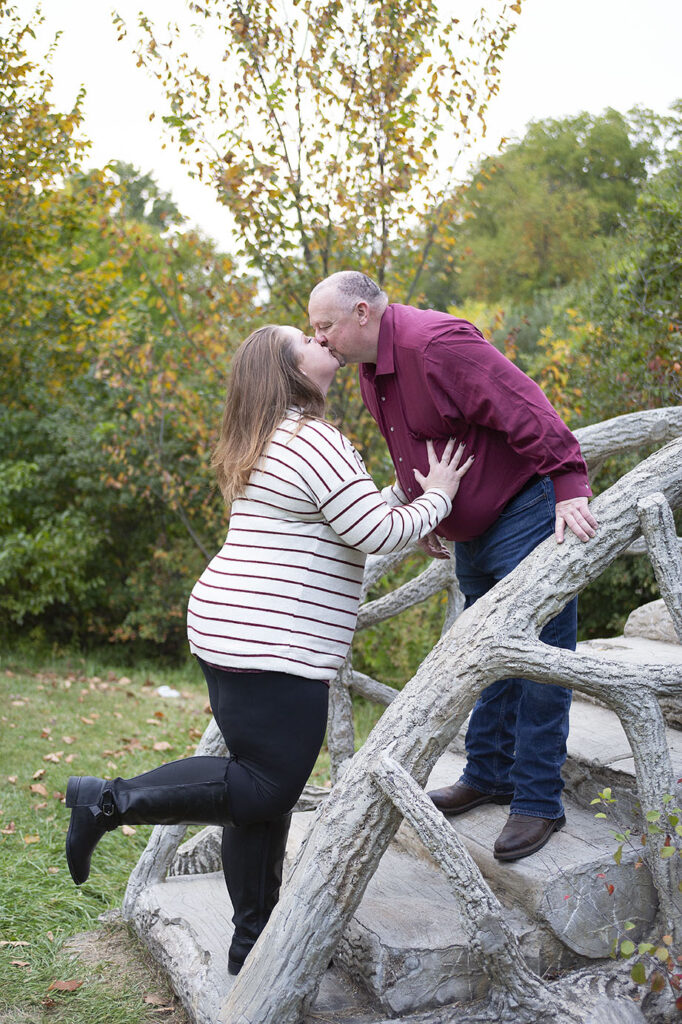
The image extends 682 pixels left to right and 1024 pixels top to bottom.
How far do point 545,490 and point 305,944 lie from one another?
4.99 ft

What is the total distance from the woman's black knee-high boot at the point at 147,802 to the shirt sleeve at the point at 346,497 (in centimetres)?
79

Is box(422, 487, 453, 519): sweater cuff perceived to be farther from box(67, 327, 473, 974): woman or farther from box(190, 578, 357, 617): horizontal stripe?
box(190, 578, 357, 617): horizontal stripe

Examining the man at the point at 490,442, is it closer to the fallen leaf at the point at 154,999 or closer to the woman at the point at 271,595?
the woman at the point at 271,595

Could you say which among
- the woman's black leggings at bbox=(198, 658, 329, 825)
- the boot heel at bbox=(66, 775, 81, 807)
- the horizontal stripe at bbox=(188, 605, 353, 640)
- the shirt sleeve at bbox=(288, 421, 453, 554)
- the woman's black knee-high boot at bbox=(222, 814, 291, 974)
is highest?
the shirt sleeve at bbox=(288, 421, 453, 554)

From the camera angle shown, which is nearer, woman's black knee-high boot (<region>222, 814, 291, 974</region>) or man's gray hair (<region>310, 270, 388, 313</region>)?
woman's black knee-high boot (<region>222, 814, 291, 974</region>)

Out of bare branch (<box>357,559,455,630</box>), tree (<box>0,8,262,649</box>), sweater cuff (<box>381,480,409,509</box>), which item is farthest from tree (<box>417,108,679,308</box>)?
sweater cuff (<box>381,480,409,509</box>)

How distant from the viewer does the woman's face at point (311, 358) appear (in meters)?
2.79

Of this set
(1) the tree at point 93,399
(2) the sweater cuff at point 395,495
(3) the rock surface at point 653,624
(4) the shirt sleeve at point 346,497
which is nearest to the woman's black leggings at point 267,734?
(4) the shirt sleeve at point 346,497

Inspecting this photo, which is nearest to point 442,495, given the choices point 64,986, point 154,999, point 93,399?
point 154,999

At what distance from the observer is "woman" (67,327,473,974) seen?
2.63m

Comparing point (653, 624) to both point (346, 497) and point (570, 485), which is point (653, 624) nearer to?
point (570, 485)

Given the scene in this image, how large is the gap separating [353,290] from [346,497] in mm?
795

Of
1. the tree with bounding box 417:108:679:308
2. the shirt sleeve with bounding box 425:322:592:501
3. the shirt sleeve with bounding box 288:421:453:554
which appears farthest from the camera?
the tree with bounding box 417:108:679:308

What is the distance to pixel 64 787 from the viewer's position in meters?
5.41
